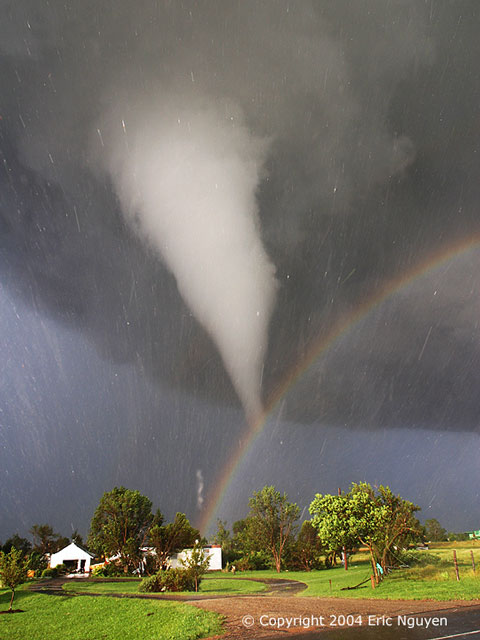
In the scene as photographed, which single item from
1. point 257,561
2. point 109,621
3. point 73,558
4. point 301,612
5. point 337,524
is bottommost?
point 73,558

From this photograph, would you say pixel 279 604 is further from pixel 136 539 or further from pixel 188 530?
pixel 136 539

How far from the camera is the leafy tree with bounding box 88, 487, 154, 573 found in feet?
230

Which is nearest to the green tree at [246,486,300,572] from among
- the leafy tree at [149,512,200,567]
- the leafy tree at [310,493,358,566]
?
the leafy tree at [149,512,200,567]

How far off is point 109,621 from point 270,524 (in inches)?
2433

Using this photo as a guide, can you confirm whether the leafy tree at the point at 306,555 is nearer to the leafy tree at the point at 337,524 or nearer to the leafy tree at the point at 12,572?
the leafy tree at the point at 337,524

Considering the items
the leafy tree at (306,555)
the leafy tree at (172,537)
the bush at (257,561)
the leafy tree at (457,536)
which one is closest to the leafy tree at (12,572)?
the leafy tree at (172,537)

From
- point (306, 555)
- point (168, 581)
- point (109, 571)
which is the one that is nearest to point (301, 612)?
point (168, 581)

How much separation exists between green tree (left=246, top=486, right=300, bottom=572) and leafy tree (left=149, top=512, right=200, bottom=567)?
21628 mm

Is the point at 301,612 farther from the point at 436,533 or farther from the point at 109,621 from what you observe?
the point at 436,533

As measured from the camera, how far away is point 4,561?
3058cm

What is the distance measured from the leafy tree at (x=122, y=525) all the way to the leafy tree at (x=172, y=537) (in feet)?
46.6

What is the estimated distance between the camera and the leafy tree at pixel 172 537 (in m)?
57.2

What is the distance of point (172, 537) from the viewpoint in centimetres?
5719

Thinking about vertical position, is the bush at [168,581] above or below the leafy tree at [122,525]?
below
